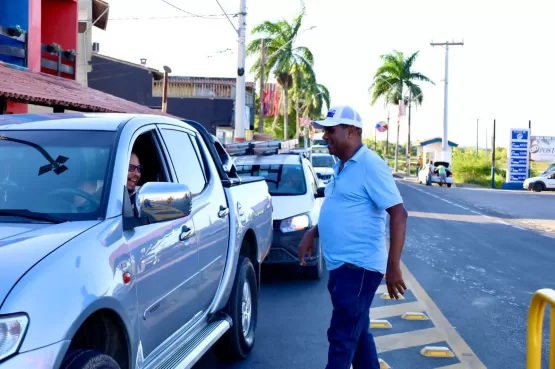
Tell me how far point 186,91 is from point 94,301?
132 feet

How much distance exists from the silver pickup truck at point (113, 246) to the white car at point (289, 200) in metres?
3.35

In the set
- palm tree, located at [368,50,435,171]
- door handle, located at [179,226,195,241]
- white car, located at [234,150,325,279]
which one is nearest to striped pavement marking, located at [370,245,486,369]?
white car, located at [234,150,325,279]

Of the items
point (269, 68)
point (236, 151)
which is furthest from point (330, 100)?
point (236, 151)

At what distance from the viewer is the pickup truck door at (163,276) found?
12.3 ft

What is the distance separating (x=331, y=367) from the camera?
444 cm

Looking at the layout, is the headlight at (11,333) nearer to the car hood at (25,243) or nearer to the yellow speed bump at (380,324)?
the car hood at (25,243)

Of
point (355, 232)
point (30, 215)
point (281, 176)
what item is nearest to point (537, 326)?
point (355, 232)

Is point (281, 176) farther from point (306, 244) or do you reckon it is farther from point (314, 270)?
point (306, 244)

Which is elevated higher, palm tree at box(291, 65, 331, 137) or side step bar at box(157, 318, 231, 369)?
palm tree at box(291, 65, 331, 137)

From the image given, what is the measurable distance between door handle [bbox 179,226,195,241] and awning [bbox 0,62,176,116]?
26.6 ft

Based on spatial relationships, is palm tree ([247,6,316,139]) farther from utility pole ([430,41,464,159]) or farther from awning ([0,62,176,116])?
awning ([0,62,176,116])

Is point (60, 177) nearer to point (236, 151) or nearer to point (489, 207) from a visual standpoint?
point (236, 151)

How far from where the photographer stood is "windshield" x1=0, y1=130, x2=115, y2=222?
372 centimetres

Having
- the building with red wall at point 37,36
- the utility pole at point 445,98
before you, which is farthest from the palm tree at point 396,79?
the building with red wall at point 37,36
